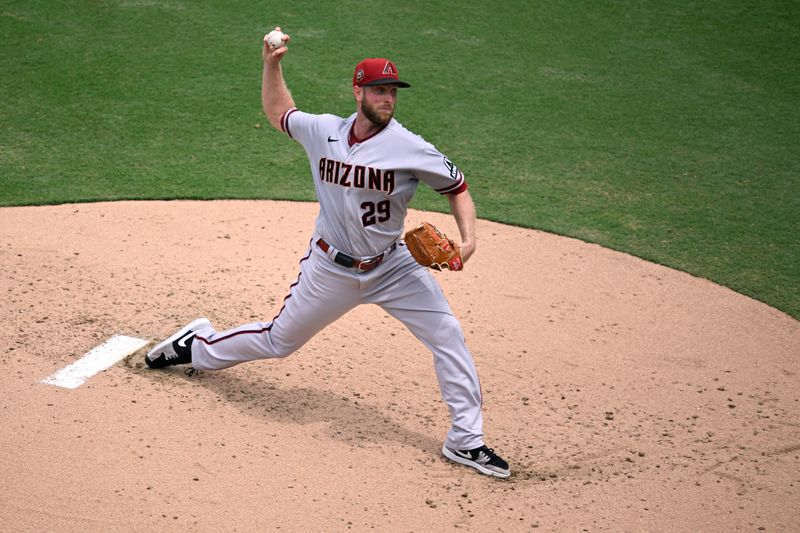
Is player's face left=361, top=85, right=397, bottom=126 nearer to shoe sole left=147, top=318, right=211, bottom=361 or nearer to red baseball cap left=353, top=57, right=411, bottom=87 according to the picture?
red baseball cap left=353, top=57, right=411, bottom=87

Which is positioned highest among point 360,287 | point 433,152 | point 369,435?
point 433,152

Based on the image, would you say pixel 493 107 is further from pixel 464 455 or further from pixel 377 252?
pixel 464 455

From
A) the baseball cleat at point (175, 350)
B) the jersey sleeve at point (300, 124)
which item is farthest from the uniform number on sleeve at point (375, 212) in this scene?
the baseball cleat at point (175, 350)

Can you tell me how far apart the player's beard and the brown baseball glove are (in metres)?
0.53

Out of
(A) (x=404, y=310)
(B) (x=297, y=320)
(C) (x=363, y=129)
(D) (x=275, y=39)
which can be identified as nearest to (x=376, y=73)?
(C) (x=363, y=129)

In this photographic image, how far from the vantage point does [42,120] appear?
8477 millimetres

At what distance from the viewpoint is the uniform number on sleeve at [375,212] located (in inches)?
174

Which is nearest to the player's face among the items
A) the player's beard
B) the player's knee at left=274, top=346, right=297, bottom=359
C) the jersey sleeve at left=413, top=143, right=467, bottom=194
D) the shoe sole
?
the player's beard

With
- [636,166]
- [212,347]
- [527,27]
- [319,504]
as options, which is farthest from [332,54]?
[319,504]

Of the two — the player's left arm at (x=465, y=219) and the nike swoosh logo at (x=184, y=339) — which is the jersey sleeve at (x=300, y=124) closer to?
the player's left arm at (x=465, y=219)

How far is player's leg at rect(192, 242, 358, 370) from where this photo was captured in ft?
15.0

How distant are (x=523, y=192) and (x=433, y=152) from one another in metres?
3.55

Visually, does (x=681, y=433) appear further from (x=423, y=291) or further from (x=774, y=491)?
(x=423, y=291)

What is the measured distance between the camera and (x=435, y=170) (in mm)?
4375
